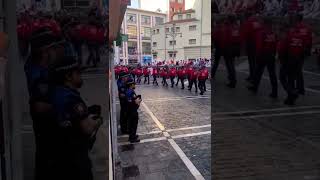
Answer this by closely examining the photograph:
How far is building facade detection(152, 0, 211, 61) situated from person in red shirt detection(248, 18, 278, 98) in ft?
134

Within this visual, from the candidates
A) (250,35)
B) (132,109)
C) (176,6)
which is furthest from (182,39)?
(250,35)

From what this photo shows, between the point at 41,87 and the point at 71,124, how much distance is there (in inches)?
14.3

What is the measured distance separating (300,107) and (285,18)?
0.68 metres

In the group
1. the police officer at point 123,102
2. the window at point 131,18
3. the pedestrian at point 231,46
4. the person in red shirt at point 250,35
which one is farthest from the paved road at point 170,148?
the window at point 131,18

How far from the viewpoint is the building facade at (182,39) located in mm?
46500

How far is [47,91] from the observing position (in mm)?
2877

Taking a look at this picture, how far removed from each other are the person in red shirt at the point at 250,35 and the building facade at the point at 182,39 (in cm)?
4093

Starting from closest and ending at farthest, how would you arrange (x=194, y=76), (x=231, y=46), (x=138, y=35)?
1. (x=231, y=46)
2. (x=194, y=76)
3. (x=138, y=35)

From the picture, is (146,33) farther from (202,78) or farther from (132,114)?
(132,114)

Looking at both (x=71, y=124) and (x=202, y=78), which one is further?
(x=202, y=78)

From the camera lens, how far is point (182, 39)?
165 feet

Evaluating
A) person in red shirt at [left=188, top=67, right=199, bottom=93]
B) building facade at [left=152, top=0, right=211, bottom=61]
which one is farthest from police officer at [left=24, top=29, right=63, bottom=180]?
building facade at [left=152, top=0, right=211, bottom=61]

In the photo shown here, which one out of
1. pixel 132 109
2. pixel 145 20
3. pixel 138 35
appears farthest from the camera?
pixel 145 20

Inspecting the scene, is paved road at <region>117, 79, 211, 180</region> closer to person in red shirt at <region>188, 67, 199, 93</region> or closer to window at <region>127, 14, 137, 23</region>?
person in red shirt at <region>188, 67, 199, 93</region>
